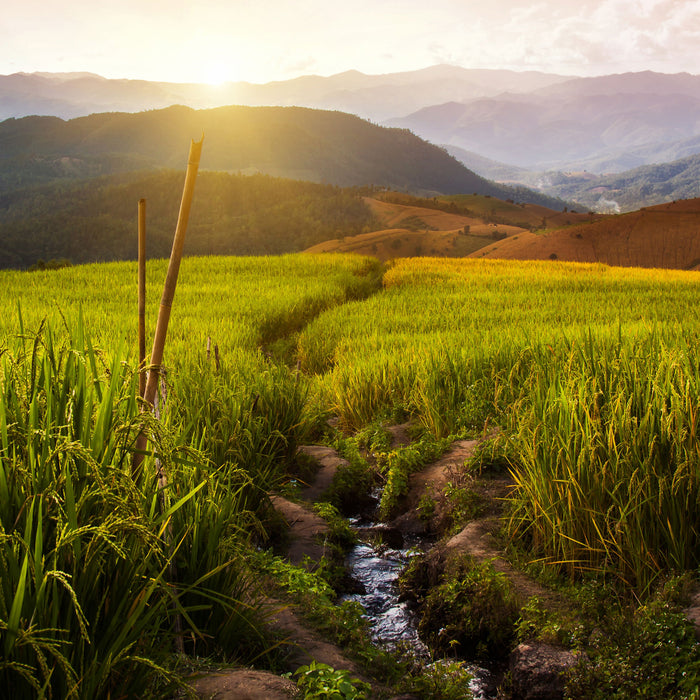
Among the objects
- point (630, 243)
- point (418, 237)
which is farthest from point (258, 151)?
point (630, 243)

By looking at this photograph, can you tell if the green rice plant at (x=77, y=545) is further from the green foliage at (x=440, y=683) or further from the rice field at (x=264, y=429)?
the green foliage at (x=440, y=683)

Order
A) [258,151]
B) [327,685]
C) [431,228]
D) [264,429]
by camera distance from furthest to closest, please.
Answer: [258,151] < [431,228] < [264,429] < [327,685]

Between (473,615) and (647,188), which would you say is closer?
(473,615)

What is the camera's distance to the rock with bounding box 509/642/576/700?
2242mm

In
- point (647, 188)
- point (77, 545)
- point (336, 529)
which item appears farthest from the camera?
point (647, 188)

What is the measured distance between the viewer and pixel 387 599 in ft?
10.3

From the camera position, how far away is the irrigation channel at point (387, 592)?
2.58 m

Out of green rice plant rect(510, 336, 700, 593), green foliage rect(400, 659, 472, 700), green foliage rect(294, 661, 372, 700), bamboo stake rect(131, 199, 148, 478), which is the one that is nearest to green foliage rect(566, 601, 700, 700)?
green rice plant rect(510, 336, 700, 593)

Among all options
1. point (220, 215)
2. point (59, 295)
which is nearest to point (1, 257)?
point (220, 215)

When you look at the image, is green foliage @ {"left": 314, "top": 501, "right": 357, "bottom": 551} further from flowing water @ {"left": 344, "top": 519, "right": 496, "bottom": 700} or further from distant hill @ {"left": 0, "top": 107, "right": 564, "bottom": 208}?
distant hill @ {"left": 0, "top": 107, "right": 564, "bottom": 208}

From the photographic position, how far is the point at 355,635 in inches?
95.4

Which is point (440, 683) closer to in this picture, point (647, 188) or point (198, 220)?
point (198, 220)

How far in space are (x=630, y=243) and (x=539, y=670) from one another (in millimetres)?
26355

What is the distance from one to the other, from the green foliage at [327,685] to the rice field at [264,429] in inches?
13.2
